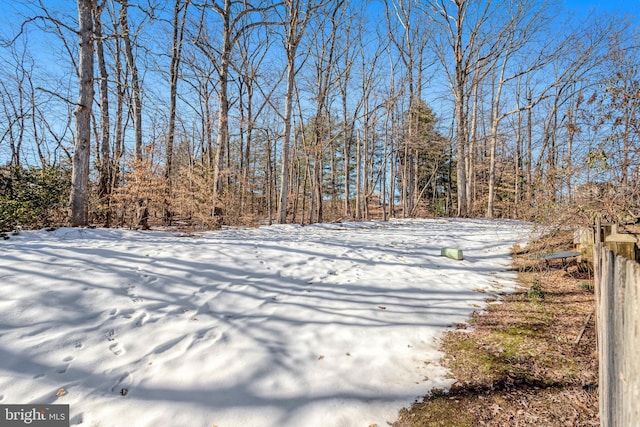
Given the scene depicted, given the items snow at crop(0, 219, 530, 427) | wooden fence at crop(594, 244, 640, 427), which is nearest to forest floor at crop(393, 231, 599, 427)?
snow at crop(0, 219, 530, 427)

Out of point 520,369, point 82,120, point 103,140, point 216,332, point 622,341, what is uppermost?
point 103,140

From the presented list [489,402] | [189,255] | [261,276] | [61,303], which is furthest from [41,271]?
[489,402]

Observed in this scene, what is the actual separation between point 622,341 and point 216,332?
2.86m

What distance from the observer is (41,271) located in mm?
3211

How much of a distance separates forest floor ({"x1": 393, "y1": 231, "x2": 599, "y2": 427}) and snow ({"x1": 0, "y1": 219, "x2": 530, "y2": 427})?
0.17 metres

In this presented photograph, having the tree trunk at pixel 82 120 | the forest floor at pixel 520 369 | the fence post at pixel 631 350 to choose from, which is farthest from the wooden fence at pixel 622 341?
the tree trunk at pixel 82 120

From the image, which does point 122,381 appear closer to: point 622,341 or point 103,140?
point 622,341

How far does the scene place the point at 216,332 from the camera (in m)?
2.78

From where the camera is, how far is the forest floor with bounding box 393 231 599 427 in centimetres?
189

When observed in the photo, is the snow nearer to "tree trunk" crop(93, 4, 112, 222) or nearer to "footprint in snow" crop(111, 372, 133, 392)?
"footprint in snow" crop(111, 372, 133, 392)

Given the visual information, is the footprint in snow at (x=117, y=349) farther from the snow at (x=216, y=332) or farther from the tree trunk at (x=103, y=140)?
the tree trunk at (x=103, y=140)

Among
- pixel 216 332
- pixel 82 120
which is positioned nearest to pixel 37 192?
pixel 82 120

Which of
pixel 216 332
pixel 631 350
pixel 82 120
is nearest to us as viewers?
pixel 631 350

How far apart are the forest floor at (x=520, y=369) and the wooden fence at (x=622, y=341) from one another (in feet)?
2.91
